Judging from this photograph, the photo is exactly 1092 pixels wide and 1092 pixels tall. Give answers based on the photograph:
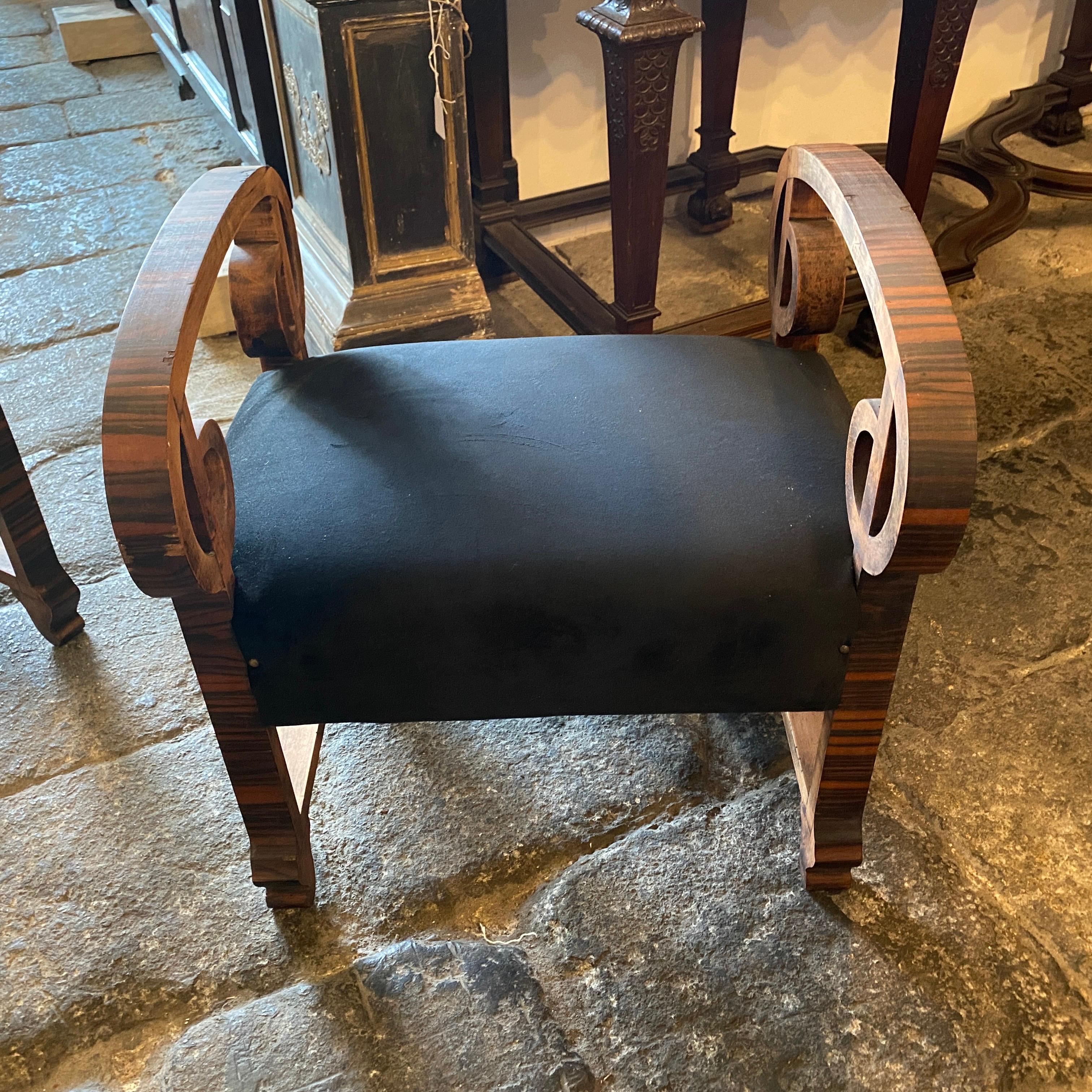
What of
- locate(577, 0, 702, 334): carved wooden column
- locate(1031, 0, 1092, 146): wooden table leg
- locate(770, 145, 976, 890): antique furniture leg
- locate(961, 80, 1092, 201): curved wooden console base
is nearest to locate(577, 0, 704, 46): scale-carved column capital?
locate(577, 0, 702, 334): carved wooden column

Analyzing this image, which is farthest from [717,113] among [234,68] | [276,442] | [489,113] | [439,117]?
[276,442]

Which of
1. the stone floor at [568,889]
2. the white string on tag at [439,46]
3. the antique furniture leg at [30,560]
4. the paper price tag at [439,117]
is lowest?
the stone floor at [568,889]

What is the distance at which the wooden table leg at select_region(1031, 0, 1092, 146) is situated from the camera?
256 centimetres

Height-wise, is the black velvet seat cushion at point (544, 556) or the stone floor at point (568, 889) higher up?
the black velvet seat cushion at point (544, 556)

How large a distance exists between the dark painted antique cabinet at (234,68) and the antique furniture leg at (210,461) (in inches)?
44.6

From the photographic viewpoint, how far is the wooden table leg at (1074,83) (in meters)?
2.56

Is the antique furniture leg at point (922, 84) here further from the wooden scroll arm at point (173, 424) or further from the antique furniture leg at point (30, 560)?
the antique furniture leg at point (30, 560)

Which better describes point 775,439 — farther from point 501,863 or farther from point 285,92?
point 285,92

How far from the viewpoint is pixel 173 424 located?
29.3 inches

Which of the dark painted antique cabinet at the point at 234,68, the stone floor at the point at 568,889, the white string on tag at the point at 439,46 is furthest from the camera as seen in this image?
the dark painted antique cabinet at the point at 234,68

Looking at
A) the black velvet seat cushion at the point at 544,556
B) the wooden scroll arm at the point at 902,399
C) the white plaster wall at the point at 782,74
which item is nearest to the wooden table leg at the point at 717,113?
the white plaster wall at the point at 782,74

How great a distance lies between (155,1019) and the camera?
1.02 m

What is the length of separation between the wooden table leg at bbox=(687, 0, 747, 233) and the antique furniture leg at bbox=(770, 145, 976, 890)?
3.75 ft

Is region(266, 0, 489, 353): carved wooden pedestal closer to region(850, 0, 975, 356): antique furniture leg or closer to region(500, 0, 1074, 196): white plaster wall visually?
region(500, 0, 1074, 196): white plaster wall
